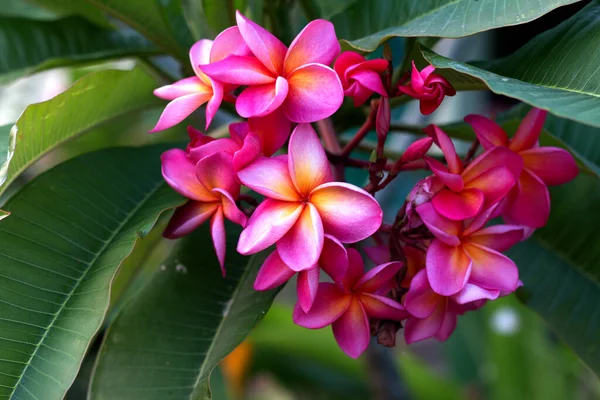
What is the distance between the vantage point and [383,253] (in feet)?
1.90

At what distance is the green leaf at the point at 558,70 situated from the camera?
44 cm

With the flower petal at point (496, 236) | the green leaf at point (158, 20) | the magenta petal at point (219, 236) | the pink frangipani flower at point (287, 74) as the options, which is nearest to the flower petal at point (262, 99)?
the pink frangipani flower at point (287, 74)

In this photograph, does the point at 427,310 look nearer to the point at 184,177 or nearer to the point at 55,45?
the point at 184,177

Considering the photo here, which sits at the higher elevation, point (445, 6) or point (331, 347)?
point (445, 6)

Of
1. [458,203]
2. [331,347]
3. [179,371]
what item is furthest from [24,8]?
[331,347]

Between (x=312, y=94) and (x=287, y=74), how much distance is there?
36 millimetres

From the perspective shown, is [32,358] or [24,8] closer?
[32,358]

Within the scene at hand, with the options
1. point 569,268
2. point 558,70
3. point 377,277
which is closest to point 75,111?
point 377,277

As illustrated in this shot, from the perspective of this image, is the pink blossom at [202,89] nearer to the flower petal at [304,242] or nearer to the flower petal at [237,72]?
the flower petal at [237,72]

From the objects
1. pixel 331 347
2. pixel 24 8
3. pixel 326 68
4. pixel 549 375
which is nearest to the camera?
pixel 326 68

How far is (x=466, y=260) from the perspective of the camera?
1.74 feet

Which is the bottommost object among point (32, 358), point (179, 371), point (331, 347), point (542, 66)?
point (331, 347)

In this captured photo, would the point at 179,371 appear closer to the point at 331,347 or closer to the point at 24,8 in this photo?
the point at 24,8

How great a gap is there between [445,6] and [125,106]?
413mm
